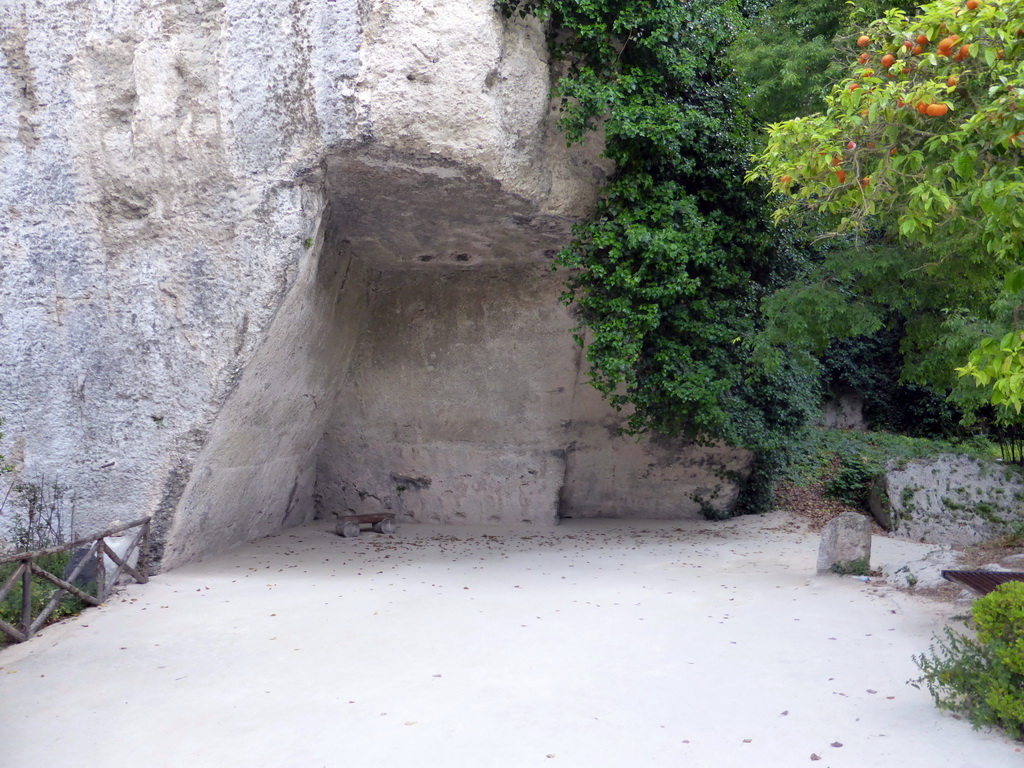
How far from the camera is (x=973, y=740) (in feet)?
13.7

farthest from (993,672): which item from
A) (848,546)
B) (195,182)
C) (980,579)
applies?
(195,182)

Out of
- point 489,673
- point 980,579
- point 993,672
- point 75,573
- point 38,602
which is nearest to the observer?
point 993,672

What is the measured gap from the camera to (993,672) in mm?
4250

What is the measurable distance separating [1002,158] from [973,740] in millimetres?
3516

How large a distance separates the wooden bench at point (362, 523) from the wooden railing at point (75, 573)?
3539mm

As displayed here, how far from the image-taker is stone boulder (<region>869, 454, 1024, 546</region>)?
11.7m

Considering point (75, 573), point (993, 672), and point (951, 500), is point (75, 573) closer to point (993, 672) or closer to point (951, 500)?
point (993, 672)

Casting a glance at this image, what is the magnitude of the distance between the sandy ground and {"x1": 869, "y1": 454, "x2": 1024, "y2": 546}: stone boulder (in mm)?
3829

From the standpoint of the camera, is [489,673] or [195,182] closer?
[489,673]

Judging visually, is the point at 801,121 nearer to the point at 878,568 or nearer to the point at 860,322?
the point at 860,322

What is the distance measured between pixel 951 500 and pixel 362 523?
29.1 feet

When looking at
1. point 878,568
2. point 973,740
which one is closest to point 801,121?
point 973,740

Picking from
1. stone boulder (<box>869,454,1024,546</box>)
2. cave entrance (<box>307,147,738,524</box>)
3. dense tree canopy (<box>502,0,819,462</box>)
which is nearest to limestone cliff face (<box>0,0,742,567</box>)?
dense tree canopy (<box>502,0,819,462</box>)

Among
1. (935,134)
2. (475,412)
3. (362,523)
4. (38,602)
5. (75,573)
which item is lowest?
(362,523)
